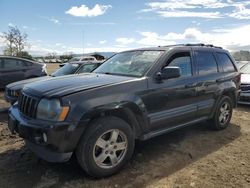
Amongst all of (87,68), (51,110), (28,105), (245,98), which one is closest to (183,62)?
(51,110)

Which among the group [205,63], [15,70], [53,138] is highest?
[205,63]

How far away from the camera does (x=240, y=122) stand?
697 centimetres

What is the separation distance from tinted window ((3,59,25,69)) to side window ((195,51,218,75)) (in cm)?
802

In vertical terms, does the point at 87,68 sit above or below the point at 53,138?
above

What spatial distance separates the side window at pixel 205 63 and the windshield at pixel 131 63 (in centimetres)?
100

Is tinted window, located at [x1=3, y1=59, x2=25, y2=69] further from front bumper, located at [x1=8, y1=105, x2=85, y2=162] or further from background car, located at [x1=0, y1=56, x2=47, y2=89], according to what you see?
front bumper, located at [x1=8, y1=105, x2=85, y2=162]

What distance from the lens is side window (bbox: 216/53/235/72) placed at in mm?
6102

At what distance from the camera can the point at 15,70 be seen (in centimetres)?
1124

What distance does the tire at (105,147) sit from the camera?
3.63 meters

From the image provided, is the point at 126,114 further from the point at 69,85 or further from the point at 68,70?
the point at 68,70

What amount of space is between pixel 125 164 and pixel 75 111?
1.23 m

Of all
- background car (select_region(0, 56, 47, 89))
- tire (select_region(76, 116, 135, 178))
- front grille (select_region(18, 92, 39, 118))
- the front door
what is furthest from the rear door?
background car (select_region(0, 56, 47, 89))

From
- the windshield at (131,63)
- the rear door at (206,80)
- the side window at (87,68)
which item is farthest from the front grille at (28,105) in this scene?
the side window at (87,68)

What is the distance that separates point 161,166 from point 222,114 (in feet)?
8.31
